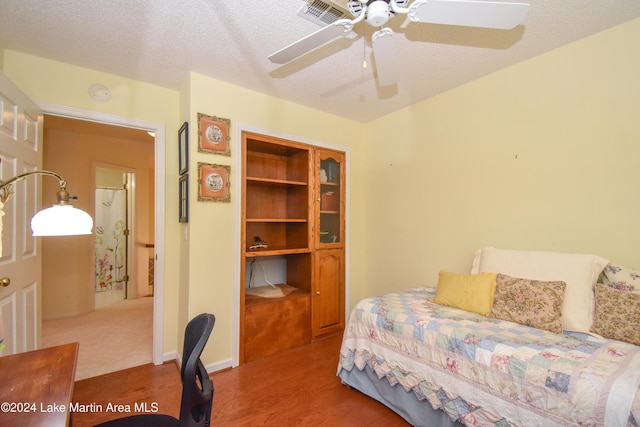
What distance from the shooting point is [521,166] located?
232 cm

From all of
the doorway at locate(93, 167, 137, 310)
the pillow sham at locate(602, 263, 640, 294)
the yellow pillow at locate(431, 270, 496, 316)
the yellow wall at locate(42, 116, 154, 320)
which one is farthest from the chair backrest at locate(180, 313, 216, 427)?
the doorway at locate(93, 167, 137, 310)

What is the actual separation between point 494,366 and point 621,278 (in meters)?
1.02

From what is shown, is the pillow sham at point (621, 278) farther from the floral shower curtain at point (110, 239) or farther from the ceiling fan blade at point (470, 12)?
the floral shower curtain at point (110, 239)

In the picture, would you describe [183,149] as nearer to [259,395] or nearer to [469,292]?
[259,395]

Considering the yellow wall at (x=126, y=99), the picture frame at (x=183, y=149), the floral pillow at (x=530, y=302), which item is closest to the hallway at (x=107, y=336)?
the yellow wall at (x=126, y=99)

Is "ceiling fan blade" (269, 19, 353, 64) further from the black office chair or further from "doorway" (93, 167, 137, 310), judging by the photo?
"doorway" (93, 167, 137, 310)

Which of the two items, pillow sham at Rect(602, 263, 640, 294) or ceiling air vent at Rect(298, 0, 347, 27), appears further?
pillow sham at Rect(602, 263, 640, 294)

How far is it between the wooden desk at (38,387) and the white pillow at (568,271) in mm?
2441

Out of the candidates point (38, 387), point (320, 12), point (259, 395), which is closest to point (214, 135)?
point (320, 12)

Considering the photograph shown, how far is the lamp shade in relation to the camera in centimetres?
110

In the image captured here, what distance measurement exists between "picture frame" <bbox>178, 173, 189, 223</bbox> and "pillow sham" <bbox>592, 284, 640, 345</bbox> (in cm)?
287

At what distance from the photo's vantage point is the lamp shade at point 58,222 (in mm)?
1096

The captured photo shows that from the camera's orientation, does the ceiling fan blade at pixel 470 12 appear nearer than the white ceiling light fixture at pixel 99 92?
Yes

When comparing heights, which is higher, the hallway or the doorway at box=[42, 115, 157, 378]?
the doorway at box=[42, 115, 157, 378]
